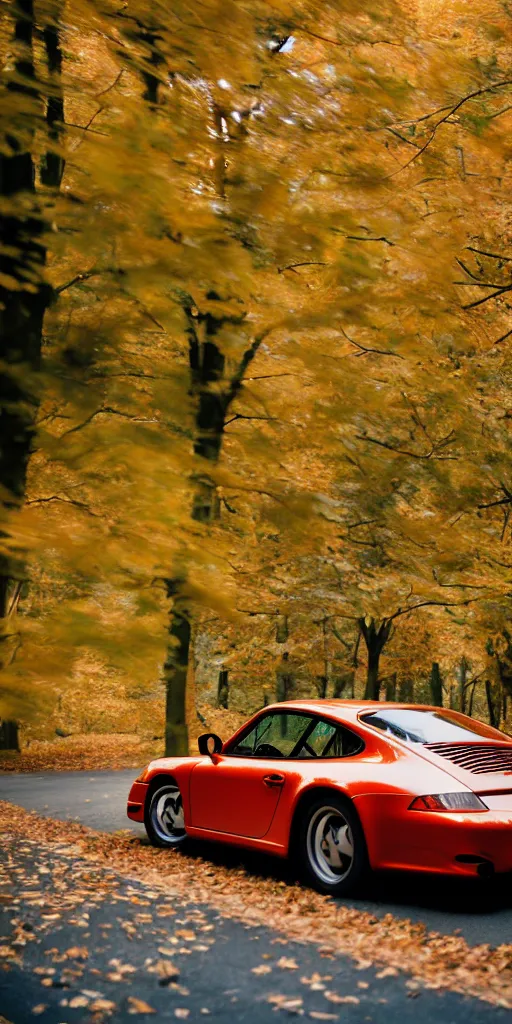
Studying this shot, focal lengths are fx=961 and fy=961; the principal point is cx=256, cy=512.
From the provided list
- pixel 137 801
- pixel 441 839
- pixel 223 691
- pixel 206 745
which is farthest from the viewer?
pixel 223 691

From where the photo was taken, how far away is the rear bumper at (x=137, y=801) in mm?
8812

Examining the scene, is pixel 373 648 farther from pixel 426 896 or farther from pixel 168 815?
pixel 426 896

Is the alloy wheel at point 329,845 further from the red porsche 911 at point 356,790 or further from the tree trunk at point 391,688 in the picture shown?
the tree trunk at point 391,688

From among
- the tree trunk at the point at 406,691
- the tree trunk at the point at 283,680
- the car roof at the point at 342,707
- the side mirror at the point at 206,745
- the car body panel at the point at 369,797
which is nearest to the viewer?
the car body panel at the point at 369,797

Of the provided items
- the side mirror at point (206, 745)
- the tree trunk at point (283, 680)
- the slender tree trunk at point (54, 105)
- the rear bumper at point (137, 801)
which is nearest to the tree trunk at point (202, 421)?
the side mirror at point (206, 745)

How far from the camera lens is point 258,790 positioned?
725cm

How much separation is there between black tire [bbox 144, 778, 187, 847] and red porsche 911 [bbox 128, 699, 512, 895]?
0.50ft

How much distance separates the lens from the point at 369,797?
6.20 m

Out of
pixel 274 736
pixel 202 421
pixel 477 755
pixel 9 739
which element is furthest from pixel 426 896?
pixel 9 739

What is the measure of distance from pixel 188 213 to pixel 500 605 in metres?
13.5

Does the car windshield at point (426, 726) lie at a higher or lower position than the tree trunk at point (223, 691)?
lower

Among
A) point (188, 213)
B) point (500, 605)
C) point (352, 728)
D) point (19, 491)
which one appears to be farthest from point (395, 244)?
point (500, 605)

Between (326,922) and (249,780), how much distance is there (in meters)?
1.68

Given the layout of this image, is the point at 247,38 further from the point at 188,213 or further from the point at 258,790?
the point at 258,790
